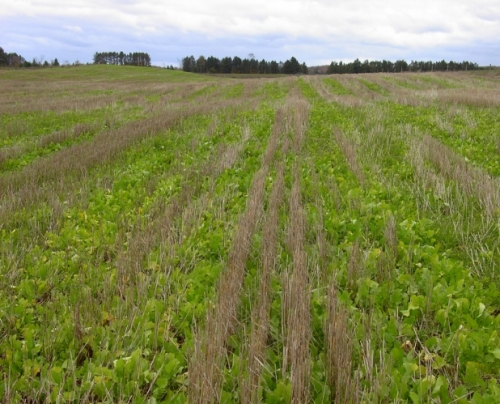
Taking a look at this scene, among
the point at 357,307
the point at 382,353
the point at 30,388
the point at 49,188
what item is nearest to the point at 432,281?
the point at 357,307

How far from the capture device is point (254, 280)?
329 centimetres

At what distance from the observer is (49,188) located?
20.1 feet

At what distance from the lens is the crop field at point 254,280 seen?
2.27m

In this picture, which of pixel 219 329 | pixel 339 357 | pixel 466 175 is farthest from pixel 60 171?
pixel 466 175

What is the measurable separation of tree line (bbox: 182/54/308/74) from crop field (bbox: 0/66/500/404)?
104 metres

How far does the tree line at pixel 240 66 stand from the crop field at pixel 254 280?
103775 mm

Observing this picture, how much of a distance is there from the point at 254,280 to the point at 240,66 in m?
110

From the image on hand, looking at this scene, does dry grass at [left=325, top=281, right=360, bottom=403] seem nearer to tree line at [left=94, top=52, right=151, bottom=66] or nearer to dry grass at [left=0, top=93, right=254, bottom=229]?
dry grass at [left=0, top=93, right=254, bottom=229]

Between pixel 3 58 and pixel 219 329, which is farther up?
pixel 3 58

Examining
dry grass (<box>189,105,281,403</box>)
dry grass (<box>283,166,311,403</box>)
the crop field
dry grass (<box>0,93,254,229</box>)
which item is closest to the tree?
dry grass (<box>0,93,254,229</box>)

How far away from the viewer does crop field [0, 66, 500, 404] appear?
227 cm

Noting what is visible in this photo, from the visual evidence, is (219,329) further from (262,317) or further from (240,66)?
(240,66)

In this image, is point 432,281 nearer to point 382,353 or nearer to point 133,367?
point 382,353

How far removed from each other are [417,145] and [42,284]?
723cm
